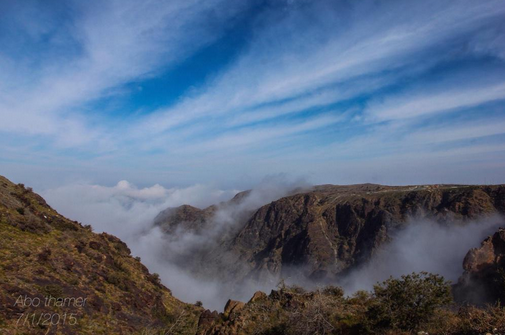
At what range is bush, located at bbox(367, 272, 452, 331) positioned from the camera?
33.4 ft

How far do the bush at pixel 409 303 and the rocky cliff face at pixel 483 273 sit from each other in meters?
34.4

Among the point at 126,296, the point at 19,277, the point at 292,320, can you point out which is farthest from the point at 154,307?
the point at 292,320

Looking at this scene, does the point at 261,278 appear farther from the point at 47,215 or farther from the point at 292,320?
the point at 292,320

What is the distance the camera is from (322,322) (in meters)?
10.2

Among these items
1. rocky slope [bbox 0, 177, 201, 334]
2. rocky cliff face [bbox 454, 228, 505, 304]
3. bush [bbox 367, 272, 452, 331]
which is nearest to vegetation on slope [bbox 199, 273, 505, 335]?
bush [bbox 367, 272, 452, 331]

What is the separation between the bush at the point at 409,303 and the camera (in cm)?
1017

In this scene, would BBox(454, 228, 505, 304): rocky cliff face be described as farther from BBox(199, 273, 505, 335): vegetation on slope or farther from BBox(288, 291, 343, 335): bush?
BBox(288, 291, 343, 335): bush

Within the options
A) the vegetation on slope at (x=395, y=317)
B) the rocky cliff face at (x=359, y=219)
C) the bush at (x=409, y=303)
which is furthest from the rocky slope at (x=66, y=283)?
the rocky cliff face at (x=359, y=219)

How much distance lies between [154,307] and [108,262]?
19.1 feet

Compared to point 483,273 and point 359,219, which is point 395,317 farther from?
point 359,219

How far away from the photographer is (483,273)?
131 feet

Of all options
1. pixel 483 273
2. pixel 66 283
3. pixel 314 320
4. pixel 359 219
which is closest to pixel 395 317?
pixel 314 320

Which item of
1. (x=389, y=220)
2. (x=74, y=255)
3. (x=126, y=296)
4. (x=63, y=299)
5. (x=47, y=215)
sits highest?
(x=47, y=215)

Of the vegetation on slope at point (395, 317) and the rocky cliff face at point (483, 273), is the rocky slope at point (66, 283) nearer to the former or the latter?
the vegetation on slope at point (395, 317)
